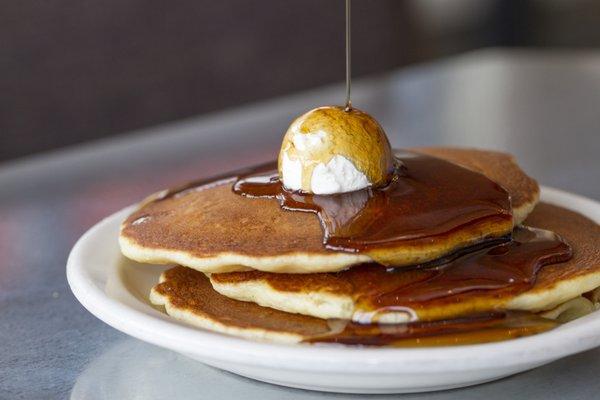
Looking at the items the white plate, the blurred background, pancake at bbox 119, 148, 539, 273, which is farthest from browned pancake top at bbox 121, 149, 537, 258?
the blurred background

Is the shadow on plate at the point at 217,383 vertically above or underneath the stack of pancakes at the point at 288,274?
underneath

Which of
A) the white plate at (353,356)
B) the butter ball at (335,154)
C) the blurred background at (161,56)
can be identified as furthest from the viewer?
the blurred background at (161,56)

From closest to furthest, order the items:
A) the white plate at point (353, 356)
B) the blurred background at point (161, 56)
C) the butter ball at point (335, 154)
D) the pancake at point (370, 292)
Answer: the white plate at point (353, 356) < the pancake at point (370, 292) < the butter ball at point (335, 154) < the blurred background at point (161, 56)

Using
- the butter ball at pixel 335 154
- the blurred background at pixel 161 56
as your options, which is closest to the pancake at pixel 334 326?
the butter ball at pixel 335 154

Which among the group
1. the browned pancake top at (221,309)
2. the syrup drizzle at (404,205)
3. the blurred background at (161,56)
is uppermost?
the syrup drizzle at (404,205)

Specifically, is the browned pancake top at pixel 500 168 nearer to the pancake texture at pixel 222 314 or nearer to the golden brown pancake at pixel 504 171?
the golden brown pancake at pixel 504 171

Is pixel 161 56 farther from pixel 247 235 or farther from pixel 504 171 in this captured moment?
pixel 247 235

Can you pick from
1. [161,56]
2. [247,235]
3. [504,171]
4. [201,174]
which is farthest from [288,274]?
[161,56]

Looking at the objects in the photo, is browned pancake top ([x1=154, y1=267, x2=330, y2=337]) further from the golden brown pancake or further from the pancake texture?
the golden brown pancake

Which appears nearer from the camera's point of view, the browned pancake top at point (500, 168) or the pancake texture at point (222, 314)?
the pancake texture at point (222, 314)
